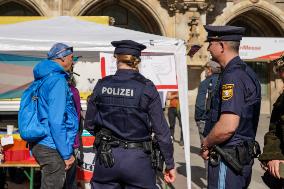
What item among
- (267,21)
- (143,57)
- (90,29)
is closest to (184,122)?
(143,57)

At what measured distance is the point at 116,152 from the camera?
341 cm

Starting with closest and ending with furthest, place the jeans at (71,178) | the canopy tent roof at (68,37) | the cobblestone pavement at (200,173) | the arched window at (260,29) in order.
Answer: the jeans at (71,178) → the canopy tent roof at (68,37) → the cobblestone pavement at (200,173) → the arched window at (260,29)

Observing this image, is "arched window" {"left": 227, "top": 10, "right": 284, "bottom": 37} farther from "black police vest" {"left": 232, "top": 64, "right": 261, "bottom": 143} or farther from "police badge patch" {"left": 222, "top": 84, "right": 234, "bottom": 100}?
"police badge patch" {"left": 222, "top": 84, "right": 234, "bottom": 100}

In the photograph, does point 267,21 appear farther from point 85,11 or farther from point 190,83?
point 85,11

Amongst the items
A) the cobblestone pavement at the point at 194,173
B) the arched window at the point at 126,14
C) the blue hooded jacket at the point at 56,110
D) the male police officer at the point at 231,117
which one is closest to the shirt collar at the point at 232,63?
the male police officer at the point at 231,117

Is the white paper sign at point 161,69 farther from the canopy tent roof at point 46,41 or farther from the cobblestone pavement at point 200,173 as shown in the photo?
the cobblestone pavement at point 200,173

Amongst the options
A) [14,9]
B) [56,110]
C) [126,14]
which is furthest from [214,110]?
[14,9]

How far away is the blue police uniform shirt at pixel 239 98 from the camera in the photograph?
3.21 meters

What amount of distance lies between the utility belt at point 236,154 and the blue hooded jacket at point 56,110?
53.9 inches

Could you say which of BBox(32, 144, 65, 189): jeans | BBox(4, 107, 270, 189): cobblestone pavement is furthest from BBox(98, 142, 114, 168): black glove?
BBox(4, 107, 270, 189): cobblestone pavement

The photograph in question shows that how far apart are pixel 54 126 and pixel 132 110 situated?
829 millimetres

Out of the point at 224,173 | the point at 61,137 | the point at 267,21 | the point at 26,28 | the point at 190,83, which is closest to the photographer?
the point at 224,173

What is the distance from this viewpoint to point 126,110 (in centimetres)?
343

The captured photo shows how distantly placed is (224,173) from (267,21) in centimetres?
1737
